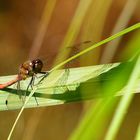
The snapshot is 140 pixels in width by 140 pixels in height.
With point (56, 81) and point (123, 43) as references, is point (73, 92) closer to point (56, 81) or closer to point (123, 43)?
point (56, 81)

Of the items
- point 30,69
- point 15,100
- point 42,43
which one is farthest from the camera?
point 42,43

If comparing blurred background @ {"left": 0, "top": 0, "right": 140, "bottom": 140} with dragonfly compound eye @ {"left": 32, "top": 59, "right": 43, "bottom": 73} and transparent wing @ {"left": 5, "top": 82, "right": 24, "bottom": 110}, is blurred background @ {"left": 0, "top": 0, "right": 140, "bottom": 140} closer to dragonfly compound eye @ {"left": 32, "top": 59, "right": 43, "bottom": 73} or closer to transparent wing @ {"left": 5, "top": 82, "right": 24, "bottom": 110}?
dragonfly compound eye @ {"left": 32, "top": 59, "right": 43, "bottom": 73}

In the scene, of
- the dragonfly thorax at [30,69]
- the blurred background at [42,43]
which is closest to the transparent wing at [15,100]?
the dragonfly thorax at [30,69]

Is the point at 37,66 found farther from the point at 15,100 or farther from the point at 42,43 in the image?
the point at 42,43

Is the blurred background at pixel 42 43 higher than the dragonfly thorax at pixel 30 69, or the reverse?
the blurred background at pixel 42 43

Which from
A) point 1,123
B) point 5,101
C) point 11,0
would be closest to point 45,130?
point 1,123

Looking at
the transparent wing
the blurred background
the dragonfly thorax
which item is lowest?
the transparent wing

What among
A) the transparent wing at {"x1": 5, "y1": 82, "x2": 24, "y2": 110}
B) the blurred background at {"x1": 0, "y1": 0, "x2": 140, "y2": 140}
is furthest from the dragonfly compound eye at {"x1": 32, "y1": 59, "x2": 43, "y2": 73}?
the blurred background at {"x1": 0, "y1": 0, "x2": 140, "y2": 140}

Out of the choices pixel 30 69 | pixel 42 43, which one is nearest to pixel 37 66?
pixel 30 69

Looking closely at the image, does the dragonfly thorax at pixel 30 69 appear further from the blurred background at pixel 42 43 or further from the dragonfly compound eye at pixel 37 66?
the blurred background at pixel 42 43

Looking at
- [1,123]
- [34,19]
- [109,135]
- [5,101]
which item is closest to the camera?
[109,135]

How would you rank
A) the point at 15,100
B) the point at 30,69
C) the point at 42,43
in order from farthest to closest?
1. the point at 42,43
2. the point at 30,69
3. the point at 15,100
